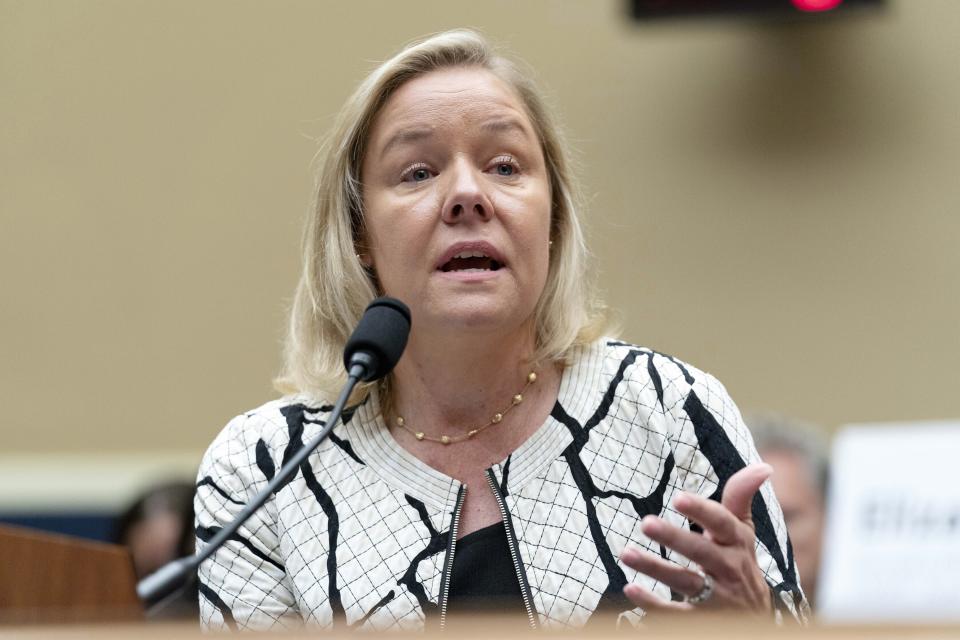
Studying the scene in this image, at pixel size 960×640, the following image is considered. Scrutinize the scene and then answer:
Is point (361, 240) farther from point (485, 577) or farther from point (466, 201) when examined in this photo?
point (485, 577)

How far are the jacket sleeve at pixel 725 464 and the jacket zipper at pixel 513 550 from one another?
32cm

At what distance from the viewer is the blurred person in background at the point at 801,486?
12.1ft

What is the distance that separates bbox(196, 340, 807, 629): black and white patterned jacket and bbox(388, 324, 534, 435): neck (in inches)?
3.7

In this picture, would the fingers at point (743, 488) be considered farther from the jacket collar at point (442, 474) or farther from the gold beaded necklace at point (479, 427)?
the gold beaded necklace at point (479, 427)

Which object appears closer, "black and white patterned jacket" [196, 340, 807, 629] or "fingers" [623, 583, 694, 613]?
"fingers" [623, 583, 694, 613]

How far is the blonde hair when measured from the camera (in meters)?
2.86

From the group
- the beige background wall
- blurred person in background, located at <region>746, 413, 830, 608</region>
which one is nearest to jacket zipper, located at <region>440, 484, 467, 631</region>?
blurred person in background, located at <region>746, 413, 830, 608</region>

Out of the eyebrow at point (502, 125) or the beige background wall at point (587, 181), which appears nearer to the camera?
the eyebrow at point (502, 125)

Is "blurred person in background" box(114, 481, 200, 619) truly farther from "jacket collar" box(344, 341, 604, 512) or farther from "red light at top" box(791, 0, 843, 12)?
"red light at top" box(791, 0, 843, 12)

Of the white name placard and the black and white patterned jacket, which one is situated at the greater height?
the white name placard

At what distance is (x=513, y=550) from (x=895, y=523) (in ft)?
3.17

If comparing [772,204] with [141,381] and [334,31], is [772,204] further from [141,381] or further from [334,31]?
[141,381]

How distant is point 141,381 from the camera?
5832mm

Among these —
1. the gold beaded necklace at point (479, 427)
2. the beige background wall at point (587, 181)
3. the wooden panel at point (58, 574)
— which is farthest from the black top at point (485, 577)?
the beige background wall at point (587, 181)
